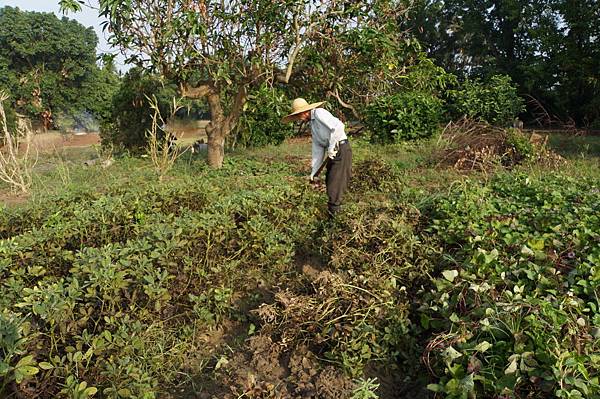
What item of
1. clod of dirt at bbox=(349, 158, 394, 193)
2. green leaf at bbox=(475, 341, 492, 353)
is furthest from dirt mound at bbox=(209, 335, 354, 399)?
clod of dirt at bbox=(349, 158, 394, 193)

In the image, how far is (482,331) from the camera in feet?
7.30

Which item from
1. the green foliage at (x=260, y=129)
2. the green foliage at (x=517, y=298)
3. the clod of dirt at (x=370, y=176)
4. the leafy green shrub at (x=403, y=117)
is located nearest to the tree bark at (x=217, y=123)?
the clod of dirt at (x=370, y=176)

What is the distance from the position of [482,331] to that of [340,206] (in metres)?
2.76

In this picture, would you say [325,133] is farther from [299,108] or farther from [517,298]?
[517,298]

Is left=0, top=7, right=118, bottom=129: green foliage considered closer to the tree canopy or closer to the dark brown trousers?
the tree canopy

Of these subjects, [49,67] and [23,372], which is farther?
[49,67]

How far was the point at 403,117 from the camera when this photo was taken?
10.8 meters

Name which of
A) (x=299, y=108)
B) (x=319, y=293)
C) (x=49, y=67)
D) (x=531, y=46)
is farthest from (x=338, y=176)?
(x=49, y=67)

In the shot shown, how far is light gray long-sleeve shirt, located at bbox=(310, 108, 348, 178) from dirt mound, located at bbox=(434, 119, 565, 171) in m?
2.95

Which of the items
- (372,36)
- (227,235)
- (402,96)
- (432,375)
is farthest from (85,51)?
(432,375)

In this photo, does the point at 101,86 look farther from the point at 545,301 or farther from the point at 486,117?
the point at 545,301

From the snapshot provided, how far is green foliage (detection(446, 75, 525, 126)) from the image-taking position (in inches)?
512

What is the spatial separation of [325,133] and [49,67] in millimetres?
Answer: 30821

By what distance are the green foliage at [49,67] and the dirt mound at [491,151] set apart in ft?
77.1
